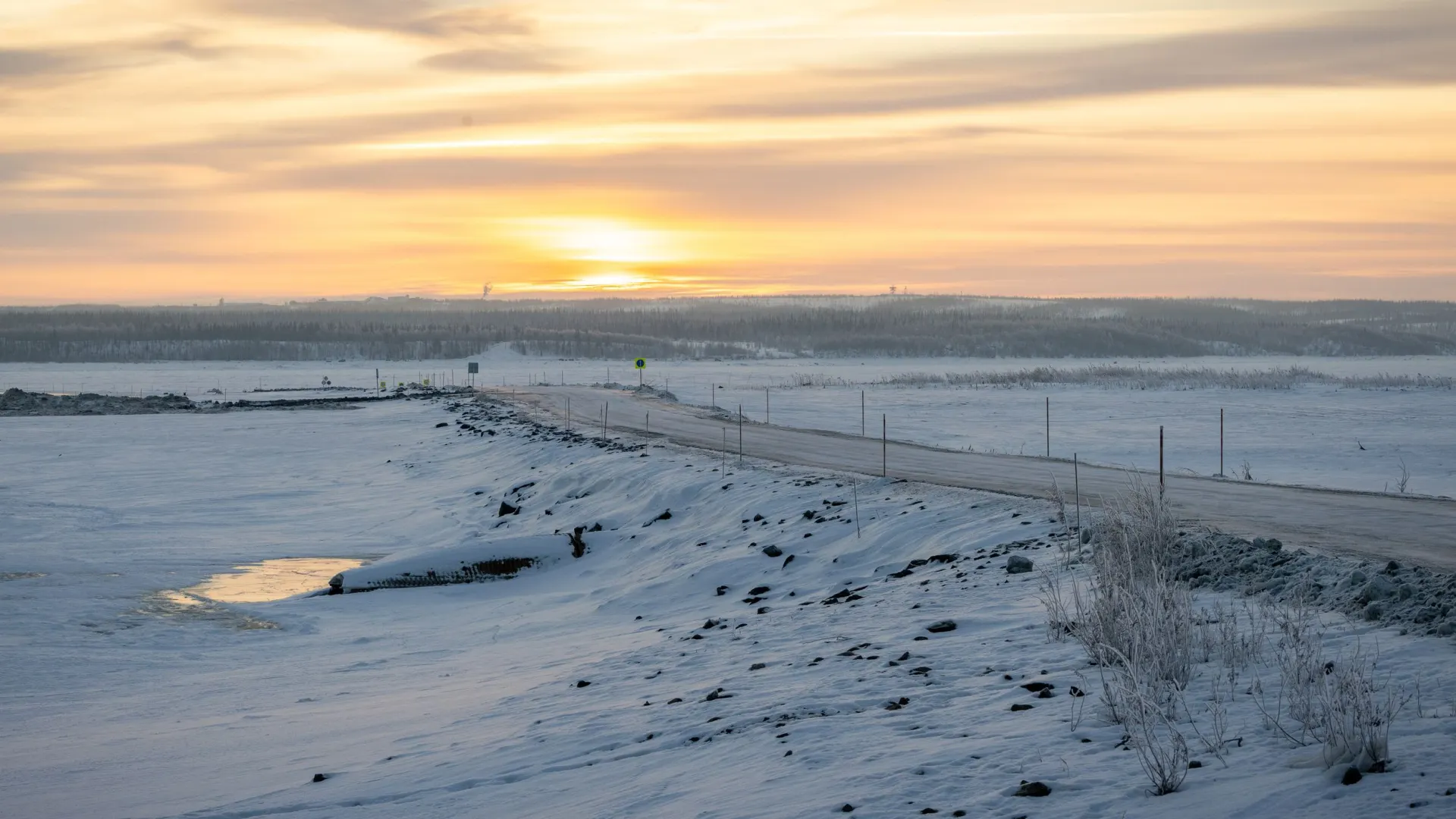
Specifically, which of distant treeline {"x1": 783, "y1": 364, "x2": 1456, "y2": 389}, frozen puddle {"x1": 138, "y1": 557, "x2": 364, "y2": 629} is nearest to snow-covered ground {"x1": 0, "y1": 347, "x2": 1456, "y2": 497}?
distant treeline {"x1": 783, "y1": 364, "x2": 1456, "y2": 389}

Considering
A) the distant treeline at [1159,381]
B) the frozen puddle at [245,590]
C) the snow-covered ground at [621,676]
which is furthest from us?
the distant treeline at [1159,381]

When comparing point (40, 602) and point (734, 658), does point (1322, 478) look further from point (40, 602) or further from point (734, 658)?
point (40, 602)

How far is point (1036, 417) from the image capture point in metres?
54.7

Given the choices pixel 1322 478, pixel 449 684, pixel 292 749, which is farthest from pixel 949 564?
pixel 1322 478

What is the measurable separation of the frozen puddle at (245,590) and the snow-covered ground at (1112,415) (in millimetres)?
19718

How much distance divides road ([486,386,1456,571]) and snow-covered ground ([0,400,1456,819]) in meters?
2.39

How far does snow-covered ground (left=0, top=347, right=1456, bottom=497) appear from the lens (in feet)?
115

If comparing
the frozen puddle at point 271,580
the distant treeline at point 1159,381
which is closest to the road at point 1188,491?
the frozen puddle at point 271,580

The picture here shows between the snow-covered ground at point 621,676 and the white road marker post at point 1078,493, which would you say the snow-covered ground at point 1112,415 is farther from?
the snow-covered ground at point 621,676

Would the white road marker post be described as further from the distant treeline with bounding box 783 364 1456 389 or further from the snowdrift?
the distant treeline with bounding box 783 364 1456 389

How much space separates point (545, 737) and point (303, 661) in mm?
6026

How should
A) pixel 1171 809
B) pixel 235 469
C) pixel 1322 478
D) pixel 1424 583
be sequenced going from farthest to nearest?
pixel 235 469 < pixel 1322 478 < pixel 1424 583 < pixel 1171 809

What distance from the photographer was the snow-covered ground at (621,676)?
686 centimetres

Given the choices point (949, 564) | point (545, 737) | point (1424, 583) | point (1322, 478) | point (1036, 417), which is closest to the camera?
point (545, 737)
